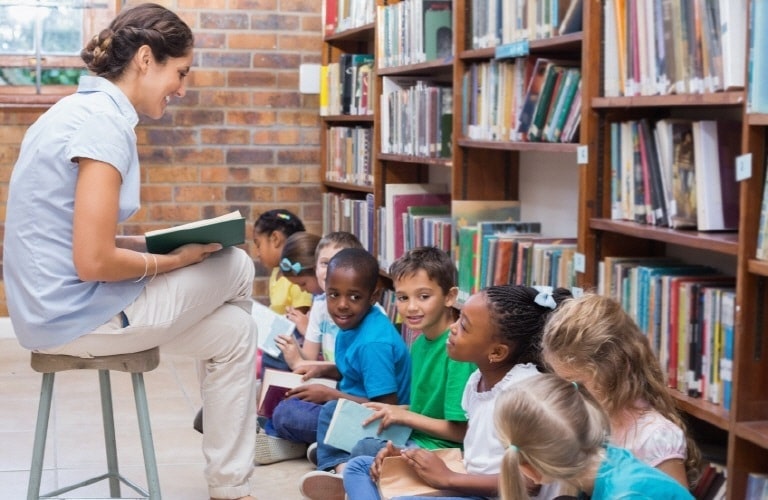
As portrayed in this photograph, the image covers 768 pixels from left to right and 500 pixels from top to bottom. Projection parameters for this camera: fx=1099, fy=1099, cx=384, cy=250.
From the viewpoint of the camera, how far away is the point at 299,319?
150 inches

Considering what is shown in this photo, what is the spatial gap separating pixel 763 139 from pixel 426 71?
2.24m

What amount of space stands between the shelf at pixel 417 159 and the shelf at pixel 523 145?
0.17 metres

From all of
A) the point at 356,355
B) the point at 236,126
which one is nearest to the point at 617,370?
the point at 356,355

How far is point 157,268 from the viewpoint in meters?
2.51

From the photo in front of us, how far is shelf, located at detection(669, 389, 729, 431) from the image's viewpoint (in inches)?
90.2

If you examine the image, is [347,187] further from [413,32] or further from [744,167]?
[744,167]

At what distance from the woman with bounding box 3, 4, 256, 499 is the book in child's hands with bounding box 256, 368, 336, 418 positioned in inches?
22.3

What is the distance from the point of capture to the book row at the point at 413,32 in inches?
155

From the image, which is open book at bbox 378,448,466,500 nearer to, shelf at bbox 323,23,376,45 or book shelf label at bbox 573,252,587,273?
book shelf label at bbox 573,252,587,273

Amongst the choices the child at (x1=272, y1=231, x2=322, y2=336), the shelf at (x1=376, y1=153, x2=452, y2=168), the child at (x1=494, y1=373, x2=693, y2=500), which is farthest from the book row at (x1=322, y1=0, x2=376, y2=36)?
the child at (x1=494, y1=373, x2=693, y2=500)

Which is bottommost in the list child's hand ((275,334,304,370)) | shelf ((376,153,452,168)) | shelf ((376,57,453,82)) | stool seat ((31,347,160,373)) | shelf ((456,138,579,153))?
child's hand ((275,334,304,370))

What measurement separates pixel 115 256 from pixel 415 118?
1919mm

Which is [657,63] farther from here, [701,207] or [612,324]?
[612,324]

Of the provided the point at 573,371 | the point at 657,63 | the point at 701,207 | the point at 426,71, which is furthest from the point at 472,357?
the point at 426,71
